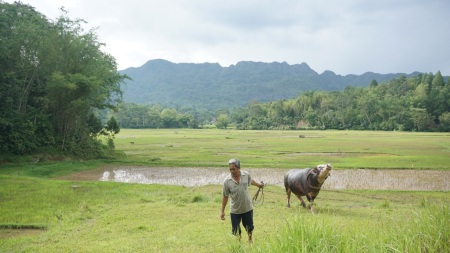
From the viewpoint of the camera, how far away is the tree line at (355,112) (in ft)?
262

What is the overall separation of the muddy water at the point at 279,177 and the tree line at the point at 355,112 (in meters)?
64.7

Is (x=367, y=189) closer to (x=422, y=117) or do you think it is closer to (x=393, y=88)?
(x=422, y=117)

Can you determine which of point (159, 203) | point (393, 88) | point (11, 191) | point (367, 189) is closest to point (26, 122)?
point (11, 191)

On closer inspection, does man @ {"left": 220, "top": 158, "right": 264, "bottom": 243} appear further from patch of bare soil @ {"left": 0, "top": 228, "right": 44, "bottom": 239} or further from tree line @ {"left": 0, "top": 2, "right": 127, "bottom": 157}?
tree line @ {"left": 0, "top": 2, "right": 127, "bottom": 157}

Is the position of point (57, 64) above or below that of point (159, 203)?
above

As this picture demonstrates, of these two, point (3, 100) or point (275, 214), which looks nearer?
point (275, 214)

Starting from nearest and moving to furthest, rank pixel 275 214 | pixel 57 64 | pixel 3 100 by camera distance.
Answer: pixel 275 214
pixel 3 100
pixel 57 64

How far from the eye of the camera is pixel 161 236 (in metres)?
8.10

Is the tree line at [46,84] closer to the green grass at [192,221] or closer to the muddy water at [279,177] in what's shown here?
the muddy water at [279,177]

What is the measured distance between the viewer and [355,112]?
311ft

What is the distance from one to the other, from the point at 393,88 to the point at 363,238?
399 feet

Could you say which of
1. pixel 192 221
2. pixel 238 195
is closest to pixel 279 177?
pixel 192 221

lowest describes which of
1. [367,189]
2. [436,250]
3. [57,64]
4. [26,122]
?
[367,189]

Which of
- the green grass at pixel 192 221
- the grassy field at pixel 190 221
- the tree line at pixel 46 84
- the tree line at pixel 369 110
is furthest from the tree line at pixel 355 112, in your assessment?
the grassy field at pixel 190 221
